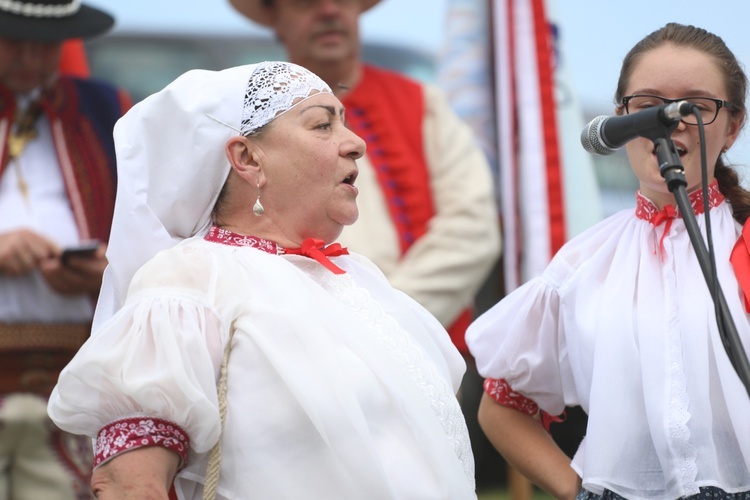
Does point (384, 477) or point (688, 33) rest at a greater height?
point (688, 33)

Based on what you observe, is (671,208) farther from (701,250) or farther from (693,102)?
(701,250)

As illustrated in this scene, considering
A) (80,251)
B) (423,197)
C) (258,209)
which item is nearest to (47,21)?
(80,251)

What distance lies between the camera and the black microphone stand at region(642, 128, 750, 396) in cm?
226

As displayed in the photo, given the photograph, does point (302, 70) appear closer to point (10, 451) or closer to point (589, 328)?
point (589, 328)

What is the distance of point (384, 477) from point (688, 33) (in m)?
1.31

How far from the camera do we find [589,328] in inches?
116

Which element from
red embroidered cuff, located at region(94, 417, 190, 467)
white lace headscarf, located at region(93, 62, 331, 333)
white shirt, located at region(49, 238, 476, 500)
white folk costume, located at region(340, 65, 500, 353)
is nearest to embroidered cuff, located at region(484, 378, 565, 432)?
white shirt, located at region(49, 238, 476, 500)

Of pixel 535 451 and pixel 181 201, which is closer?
pixel 181 201

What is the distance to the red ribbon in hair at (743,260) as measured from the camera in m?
2.80

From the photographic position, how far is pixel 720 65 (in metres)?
2.97

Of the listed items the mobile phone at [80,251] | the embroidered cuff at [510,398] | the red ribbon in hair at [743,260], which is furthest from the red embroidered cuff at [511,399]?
the mobile phone at [80,251]

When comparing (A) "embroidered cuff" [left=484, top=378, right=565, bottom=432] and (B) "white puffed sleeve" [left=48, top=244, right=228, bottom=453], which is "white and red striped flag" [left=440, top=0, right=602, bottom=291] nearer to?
(A) "embroidered cuff" [left=484, top=378, right=565, bottom=432]

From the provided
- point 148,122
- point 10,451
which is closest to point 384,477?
point 148,122

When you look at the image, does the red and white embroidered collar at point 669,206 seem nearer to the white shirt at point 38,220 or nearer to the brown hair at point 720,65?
the brown hair at point 720,65
